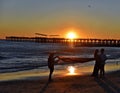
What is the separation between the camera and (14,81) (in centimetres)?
1780

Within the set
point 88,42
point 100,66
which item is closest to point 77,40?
point 88,42

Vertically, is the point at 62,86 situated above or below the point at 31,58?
below

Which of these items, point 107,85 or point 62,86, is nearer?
point 62,86

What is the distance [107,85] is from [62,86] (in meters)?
2.08

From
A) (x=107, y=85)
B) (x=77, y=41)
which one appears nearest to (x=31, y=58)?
(x=107, y=85)

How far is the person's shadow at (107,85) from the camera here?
1489 centimetres

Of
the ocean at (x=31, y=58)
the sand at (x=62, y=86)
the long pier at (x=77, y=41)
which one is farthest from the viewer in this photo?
the long pier at (x=77, y=41)

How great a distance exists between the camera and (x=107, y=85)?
16.3 m

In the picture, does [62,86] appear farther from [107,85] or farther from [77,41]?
[77,41]

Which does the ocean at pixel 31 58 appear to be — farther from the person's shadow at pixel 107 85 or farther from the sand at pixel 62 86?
the person's shadow at pixel 107 85

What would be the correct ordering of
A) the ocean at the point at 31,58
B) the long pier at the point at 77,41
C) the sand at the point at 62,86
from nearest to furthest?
the sand at the point at 62,86 < the ocean at the point at 31,58 < the long pier at the point at 77,41

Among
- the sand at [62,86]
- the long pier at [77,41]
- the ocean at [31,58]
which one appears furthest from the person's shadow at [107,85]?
the long pier at [77,41]

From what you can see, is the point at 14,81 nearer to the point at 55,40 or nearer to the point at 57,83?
Result: the point at 57,83

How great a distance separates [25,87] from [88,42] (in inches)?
4523
